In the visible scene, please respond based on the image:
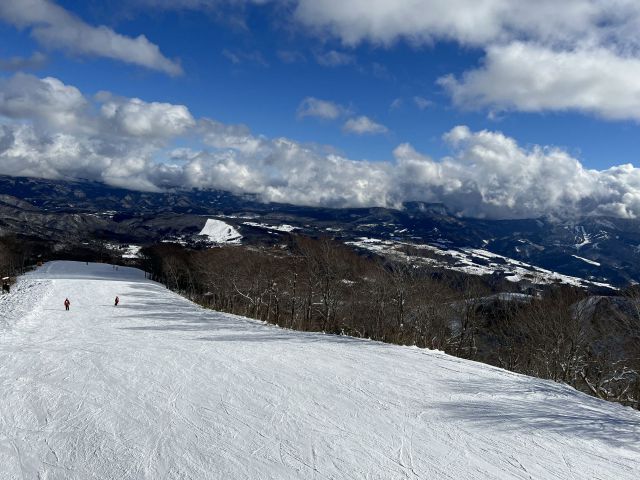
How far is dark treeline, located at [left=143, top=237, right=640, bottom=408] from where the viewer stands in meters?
30.9

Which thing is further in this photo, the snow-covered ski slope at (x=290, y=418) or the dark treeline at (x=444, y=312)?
the dark treeline at (x=444, y=312)

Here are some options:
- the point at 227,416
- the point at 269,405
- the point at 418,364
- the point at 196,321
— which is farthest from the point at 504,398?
the point at 196,321

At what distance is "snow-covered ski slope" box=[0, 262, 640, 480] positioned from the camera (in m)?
8.33

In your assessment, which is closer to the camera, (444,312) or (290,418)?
(290,418)

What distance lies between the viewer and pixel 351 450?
8.88 m

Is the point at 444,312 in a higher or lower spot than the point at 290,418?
lower

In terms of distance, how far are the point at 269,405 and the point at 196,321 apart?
19.0m

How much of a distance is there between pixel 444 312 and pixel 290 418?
101 feet

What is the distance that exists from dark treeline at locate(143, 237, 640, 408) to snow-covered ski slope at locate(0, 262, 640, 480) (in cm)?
907

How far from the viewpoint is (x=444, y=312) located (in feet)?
127

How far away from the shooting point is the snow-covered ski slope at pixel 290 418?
8328 mm

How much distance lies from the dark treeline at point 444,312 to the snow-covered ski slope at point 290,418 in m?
9.07

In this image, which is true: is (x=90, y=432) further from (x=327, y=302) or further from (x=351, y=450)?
(x=327, y=302)

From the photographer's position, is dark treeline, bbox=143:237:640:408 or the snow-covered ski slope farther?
dark treeline, bbox=143:237:640:408
